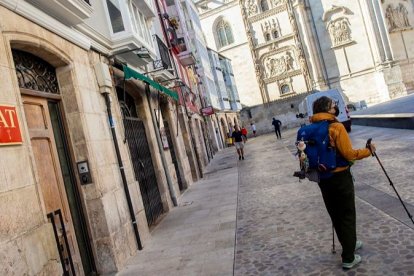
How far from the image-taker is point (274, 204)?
26.6 ft

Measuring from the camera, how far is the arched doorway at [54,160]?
A: 203 inches

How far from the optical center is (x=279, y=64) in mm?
52625

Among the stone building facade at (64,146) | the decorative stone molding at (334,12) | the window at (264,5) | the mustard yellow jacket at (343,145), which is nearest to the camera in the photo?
the stone building facade at (64,146)

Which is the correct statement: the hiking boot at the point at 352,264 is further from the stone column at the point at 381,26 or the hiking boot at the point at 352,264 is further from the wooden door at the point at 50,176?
the stone column at the point at 381,26

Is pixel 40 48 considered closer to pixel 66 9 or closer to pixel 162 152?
pixel 66 9

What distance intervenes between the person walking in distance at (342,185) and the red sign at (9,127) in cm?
314

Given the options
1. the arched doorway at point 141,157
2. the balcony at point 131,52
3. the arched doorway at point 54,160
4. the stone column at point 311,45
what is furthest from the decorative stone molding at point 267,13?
the arched doorway at point 54,160

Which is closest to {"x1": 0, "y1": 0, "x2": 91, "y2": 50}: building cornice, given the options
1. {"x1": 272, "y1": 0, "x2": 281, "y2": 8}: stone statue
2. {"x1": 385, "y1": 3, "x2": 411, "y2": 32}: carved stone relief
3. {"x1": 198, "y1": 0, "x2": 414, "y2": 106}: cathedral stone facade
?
{"x1": 198, "y1": 0, "x2": 414, "y2": 106}: cathedral stone facade

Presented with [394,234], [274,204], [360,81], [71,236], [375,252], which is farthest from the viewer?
[360,81]

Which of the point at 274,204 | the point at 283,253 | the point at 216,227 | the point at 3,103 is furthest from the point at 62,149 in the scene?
the point at 274,204

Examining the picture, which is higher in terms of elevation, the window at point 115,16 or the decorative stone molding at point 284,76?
the decorative stone molding at point 284,76

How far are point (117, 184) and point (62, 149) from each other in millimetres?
1235

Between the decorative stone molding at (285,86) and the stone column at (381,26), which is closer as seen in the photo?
the stone column at (381,26)

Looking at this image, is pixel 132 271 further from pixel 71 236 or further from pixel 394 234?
pixel 394 234
